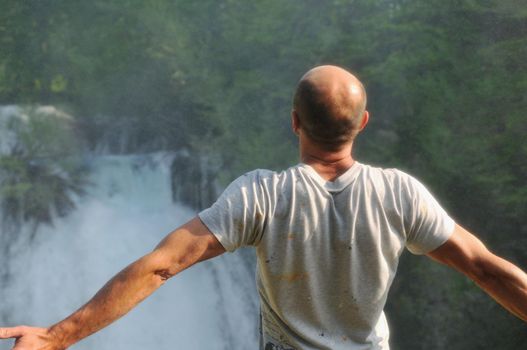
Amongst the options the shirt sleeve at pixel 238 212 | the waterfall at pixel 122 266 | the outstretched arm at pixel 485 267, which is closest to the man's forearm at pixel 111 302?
the shirt sleeve at pixel 238 212

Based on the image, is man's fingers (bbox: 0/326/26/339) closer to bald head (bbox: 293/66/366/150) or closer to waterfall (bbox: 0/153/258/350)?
bald head (bbox: 293/66/366/150)

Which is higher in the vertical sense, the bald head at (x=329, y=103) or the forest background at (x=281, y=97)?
the bald head at (x=329, y=103)

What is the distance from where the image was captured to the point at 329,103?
2.10 meters

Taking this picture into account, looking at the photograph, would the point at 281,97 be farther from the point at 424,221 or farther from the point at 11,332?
the point at 11,332

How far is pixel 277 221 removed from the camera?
2.11 m

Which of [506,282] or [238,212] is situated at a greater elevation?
[238,212]

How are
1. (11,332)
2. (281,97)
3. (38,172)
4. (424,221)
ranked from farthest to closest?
(281,97), (38,172), (424,221), (11,332)

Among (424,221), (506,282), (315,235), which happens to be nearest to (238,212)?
(315,235)

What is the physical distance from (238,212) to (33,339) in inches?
24.0

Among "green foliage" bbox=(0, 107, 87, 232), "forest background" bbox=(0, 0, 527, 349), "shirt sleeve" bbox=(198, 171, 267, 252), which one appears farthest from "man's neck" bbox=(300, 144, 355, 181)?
"green foliage" bbox=(0, 107, 87, 232)

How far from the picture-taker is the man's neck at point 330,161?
2.17 m

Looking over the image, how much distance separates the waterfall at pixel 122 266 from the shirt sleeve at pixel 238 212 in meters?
5.52

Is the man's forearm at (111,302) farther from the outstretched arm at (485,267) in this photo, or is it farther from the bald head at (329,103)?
the outstretched arm at (485,267)

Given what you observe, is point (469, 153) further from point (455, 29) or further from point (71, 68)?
point (71, 68)
